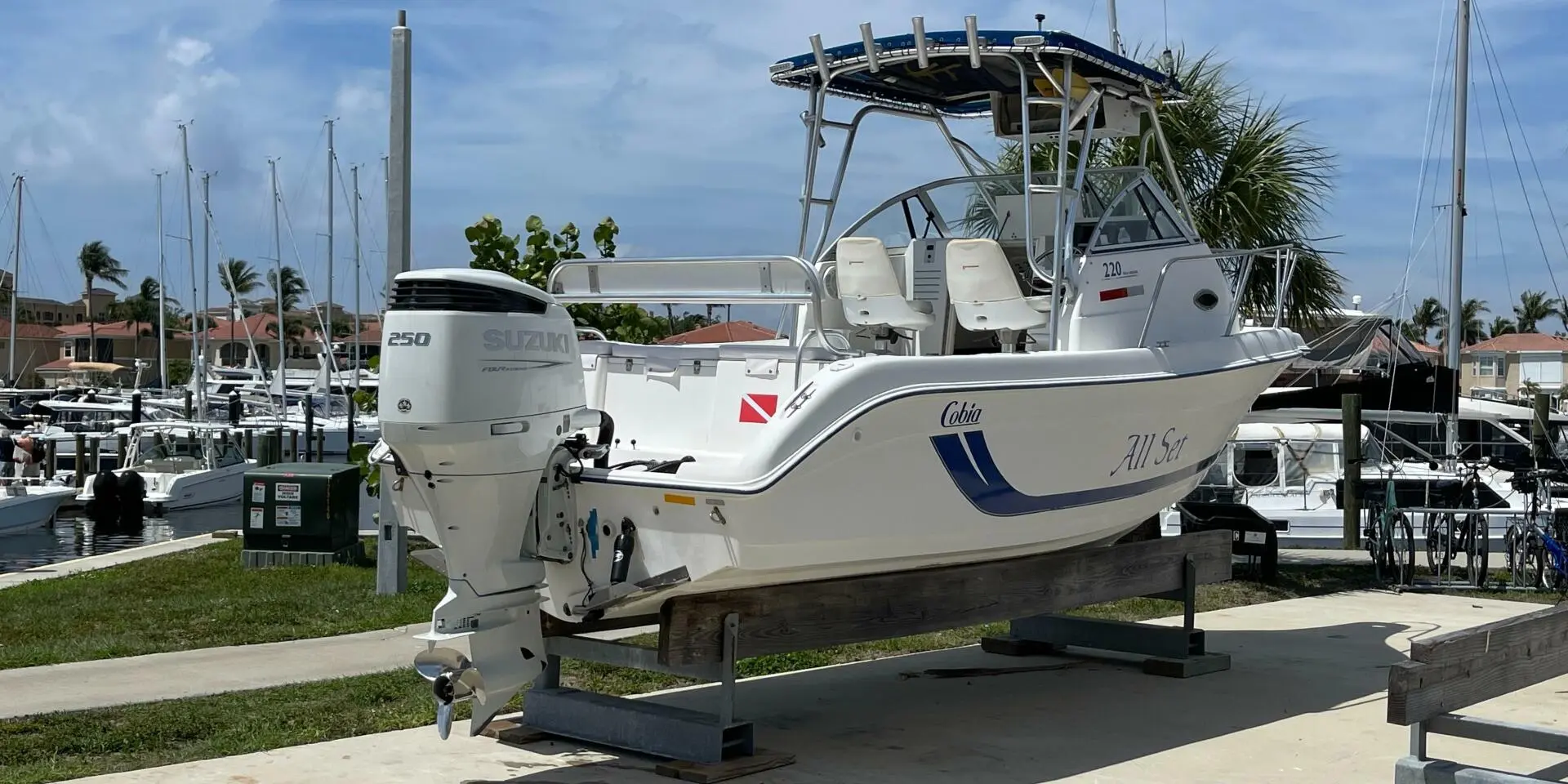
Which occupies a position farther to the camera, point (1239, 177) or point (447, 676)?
point (1239, 177)

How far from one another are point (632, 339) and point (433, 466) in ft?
19.4

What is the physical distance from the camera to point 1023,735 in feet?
23.8

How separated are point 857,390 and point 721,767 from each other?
1638mm

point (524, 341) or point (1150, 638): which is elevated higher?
point (524, 341)

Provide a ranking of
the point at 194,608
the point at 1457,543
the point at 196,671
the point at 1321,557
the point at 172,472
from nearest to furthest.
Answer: the point at 196,671 < the point at 194,608 < the point at 1457,543 < the point at 1321,557 < the point at 172,472

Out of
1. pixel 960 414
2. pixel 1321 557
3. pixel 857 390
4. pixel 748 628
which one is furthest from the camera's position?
pixel 1321 557

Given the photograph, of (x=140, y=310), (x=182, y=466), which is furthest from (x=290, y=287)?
(x=182, y=466)

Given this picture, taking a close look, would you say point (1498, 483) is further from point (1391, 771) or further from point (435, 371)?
point (435, 371)

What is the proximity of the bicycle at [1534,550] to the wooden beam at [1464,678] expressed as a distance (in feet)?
22.9

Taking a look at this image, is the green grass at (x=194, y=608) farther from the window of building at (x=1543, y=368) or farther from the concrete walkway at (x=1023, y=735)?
the window of building at (x=1543, y=368)

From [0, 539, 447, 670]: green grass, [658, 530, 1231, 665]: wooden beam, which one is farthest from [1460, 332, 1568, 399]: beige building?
[658, 530, 1231, 665]: wooden beam

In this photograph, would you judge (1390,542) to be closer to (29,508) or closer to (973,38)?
(973,38)

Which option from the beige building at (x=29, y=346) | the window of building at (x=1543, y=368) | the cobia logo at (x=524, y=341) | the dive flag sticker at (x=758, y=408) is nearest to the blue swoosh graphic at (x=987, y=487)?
the dive flag sticker at (x=758, y=408)

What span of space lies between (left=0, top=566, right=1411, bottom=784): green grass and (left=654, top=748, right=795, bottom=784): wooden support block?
4.87 ft
